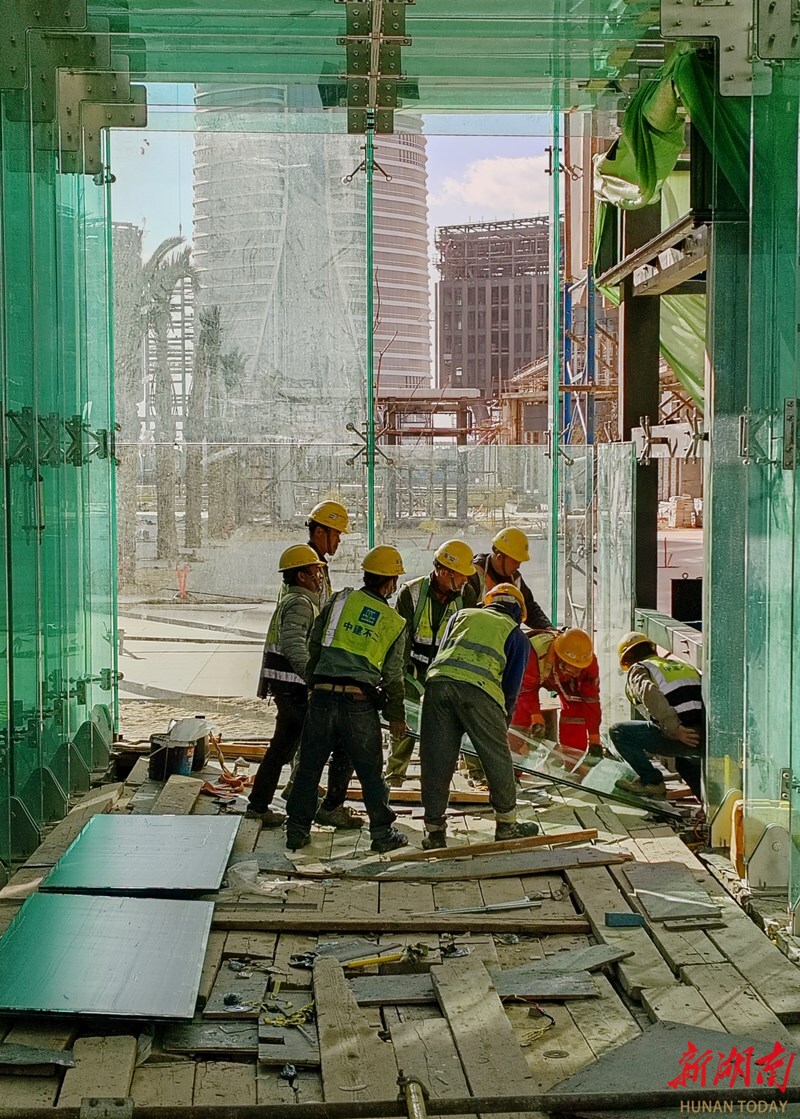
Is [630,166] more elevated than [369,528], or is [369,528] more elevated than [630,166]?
[630,166]

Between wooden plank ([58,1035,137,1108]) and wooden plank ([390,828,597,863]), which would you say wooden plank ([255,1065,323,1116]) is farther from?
wooden plank ([390,828,597,863])

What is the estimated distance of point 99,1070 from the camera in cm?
471

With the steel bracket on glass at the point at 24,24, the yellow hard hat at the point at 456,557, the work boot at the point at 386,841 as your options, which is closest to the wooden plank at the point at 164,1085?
the work boot at the point at 386,841

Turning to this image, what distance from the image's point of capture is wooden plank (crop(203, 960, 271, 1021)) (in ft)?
17.4

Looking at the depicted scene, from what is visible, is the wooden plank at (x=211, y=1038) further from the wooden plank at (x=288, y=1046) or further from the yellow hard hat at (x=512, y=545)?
the yellow hard hat at (x=512, y=545)

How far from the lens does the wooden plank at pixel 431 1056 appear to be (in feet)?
15.1

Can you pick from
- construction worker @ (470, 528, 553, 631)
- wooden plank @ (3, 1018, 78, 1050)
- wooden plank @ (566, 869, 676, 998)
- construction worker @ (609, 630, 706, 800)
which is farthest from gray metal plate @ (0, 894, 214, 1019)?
construction worker @ (470, 528, 553, 631)

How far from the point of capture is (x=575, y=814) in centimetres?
841

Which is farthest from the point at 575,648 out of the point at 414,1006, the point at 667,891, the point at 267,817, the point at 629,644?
the point at 414,1006

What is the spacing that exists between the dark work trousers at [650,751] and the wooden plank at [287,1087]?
401cm

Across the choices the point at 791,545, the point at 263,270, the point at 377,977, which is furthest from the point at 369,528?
the point at 377,977

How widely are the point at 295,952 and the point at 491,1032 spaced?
1.33m

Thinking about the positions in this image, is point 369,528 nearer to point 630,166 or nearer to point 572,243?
point 630,166

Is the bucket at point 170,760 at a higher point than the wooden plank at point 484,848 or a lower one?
higher
